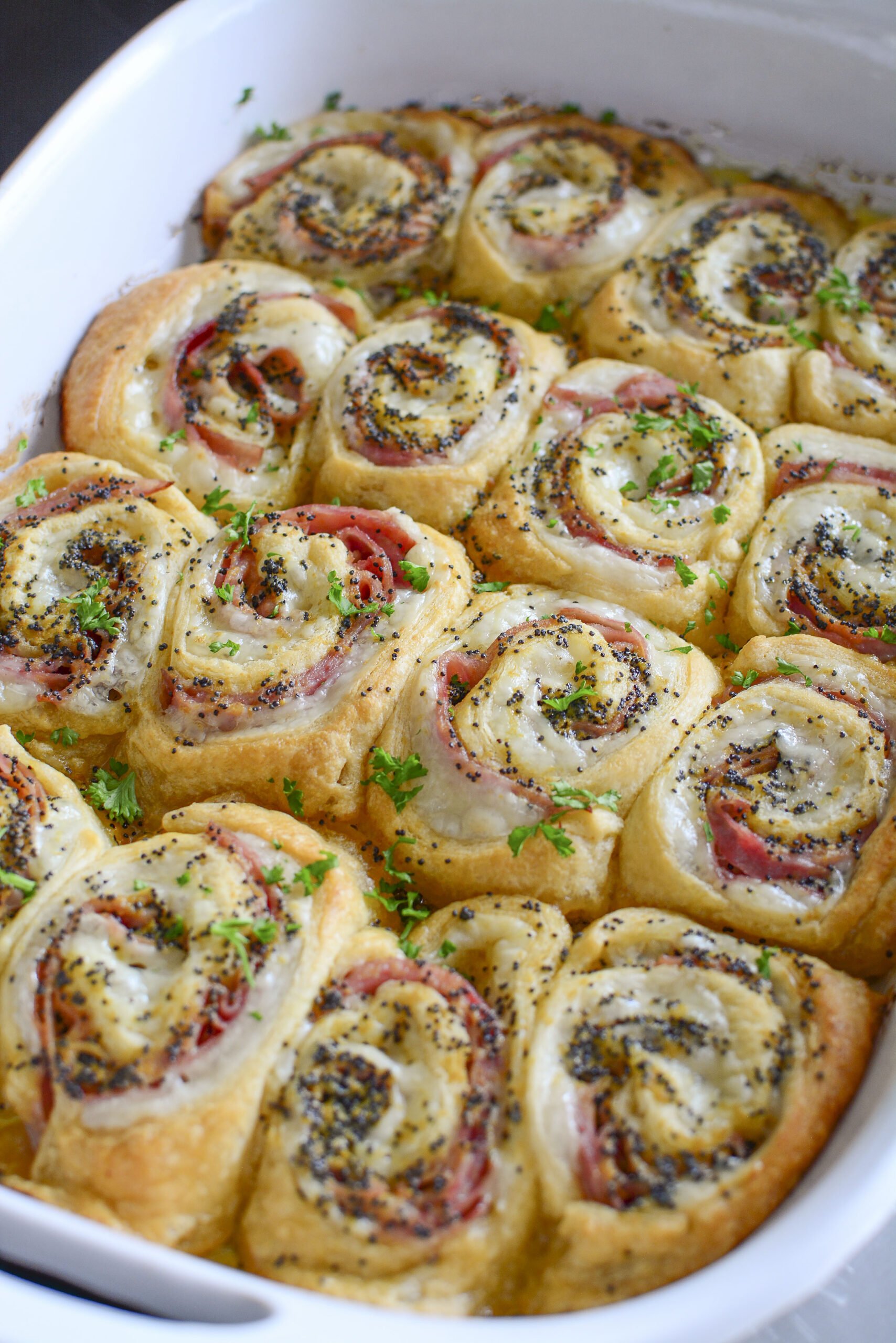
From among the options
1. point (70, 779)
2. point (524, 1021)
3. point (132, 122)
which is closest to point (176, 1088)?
point (524, 1021)

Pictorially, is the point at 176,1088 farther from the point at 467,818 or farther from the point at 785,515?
the point at 785,515

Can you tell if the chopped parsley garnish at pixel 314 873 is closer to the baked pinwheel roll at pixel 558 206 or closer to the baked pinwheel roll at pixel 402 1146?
the baked pinwheel roll at pixel 402 1146

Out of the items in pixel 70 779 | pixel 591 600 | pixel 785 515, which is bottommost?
pixel 70 779

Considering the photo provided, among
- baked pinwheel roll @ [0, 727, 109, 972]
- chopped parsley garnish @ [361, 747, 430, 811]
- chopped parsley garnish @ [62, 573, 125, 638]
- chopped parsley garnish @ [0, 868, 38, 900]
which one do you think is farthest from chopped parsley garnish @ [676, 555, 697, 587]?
chopped parsley garnish @ [0, 868, 38, 900]

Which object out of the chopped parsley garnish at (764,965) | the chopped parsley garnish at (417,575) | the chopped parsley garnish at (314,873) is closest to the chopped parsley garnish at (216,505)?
the chopped parsley garnish at (417,575)

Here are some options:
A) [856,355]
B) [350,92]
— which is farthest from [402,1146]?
[350,92]

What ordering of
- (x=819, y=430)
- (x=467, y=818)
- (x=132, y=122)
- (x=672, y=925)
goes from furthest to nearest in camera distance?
(x=132, y=122), (x=819, y=430), (x=467, y=818), (x=672, y=925)
